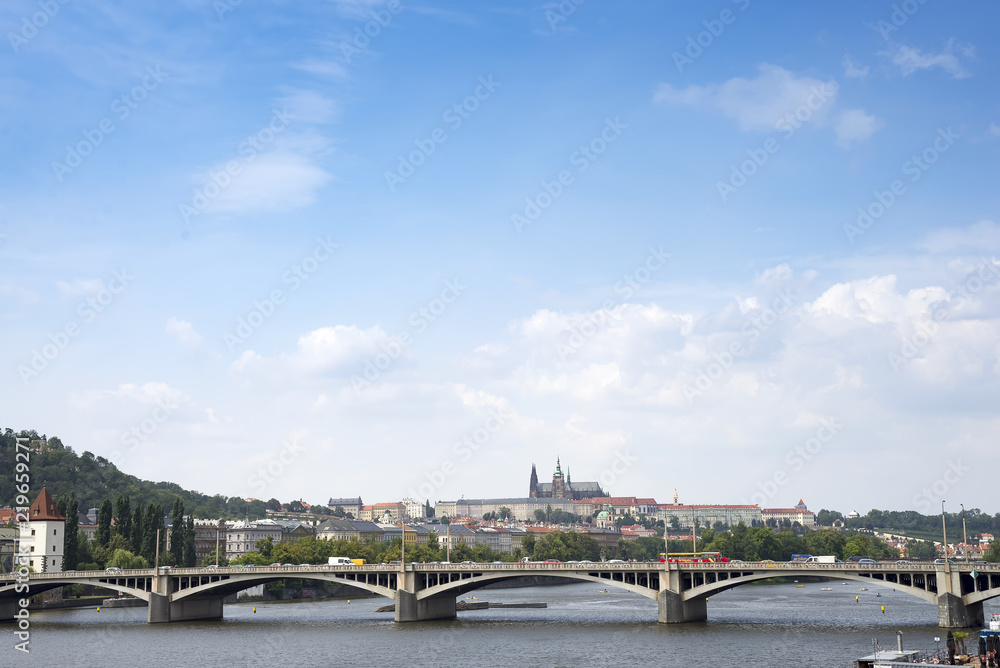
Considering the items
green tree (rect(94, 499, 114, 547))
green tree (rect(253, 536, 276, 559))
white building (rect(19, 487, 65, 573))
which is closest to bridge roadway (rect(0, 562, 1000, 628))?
white building (rect(19, 487, 65, 573))

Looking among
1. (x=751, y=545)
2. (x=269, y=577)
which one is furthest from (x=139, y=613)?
(x=751, y=545)

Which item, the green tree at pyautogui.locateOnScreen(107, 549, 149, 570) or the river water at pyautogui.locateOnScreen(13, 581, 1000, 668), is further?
the green tree at pyautogui.locateOnScreen(107, 549, 149, 570)

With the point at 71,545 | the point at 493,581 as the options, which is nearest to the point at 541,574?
the point at 493,581

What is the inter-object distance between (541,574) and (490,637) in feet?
35.8

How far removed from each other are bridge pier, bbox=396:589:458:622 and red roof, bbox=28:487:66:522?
52.0m

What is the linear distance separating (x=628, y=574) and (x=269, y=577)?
105ft

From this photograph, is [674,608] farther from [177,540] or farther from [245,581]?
[177,540]

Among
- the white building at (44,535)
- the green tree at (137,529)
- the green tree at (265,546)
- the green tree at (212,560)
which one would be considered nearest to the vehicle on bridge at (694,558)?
the green tree at (265,546)

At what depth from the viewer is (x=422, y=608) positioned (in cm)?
9350

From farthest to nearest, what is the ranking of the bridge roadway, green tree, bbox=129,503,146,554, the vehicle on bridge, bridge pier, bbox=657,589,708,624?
1. green tree, bbox=129,503,146,554
2. the vehicle on bridge
3. bridge pier, bbox=657,589,708,624
4. the bridge roadway

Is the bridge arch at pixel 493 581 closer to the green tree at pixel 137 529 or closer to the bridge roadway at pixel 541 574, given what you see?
the bridge roadway at pixel 541 574

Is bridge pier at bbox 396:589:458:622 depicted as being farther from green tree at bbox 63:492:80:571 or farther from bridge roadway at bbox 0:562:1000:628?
green tree at bbox 63:492:80:571

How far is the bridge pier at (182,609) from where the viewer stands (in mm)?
95438

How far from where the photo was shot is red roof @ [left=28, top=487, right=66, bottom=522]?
121 meters
